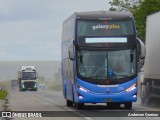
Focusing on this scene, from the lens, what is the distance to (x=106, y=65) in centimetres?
2672

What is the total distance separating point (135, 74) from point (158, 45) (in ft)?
11.8

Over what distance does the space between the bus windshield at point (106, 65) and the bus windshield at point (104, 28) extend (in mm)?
706

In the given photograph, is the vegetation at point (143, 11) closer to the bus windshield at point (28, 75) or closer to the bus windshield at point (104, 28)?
the bus windshield at point (28, 75)

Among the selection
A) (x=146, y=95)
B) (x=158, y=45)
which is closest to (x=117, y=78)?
(x=158, y=45)

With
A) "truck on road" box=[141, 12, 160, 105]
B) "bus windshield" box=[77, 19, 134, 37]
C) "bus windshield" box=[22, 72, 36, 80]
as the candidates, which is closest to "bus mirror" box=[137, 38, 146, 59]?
"bus windshield" box=[77, 19, 134, 37]

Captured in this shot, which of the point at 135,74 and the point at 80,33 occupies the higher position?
the point at 80,33

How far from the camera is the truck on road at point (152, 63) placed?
30.3m

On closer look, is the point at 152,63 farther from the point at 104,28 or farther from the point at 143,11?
the point at 143,11

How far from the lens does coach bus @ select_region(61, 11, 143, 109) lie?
2662cm

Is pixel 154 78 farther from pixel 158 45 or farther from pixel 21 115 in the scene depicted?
pixel 21 115

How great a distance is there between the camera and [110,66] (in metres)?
26.7

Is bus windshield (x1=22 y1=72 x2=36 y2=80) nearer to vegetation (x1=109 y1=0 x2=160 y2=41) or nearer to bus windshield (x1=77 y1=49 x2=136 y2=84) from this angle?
vegetation (x1=109 y1=0 x2=160 y2=41)

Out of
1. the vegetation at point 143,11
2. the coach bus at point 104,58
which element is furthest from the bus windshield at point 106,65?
the vegetation at point 143,11

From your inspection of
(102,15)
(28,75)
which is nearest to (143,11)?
(28,75)
